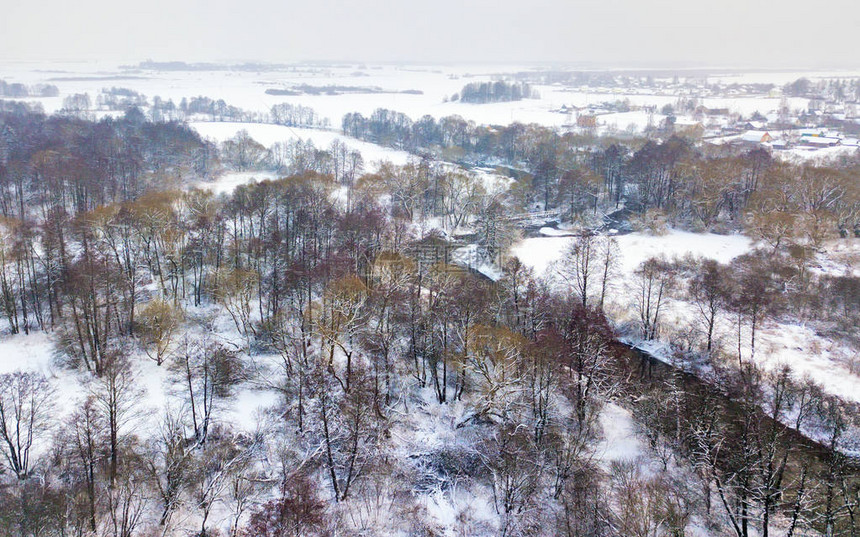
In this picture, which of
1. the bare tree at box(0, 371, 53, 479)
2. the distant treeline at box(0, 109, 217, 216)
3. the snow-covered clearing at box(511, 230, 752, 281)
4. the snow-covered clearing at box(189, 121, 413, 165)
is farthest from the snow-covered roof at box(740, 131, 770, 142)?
the bare tree at box(0, 371, 53, 479)

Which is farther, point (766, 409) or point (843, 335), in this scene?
point (843, 335)

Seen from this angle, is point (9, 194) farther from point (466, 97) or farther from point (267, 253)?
point (466, 97)

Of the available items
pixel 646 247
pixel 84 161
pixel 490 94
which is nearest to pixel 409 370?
pixel 646 247

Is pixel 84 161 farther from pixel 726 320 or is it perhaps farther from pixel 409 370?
pixel 726 320

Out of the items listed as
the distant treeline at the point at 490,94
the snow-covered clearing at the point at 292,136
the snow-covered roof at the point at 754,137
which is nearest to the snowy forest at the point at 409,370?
the snow-covered clearing at the point at 292,136

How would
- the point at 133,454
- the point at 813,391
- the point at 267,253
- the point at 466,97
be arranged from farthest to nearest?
the point at 466,97 → the point at 267,253 → the point at 813,391 → the point at 133,454

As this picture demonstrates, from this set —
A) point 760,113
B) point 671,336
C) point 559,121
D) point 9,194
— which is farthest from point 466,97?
point 671,336

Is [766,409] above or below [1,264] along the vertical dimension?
below

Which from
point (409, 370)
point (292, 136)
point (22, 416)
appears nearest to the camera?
point (22, 416)

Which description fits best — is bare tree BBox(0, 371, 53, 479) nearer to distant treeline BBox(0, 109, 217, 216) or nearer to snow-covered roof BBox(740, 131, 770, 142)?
distant treeline BBox(0, 109, 217, 216)
